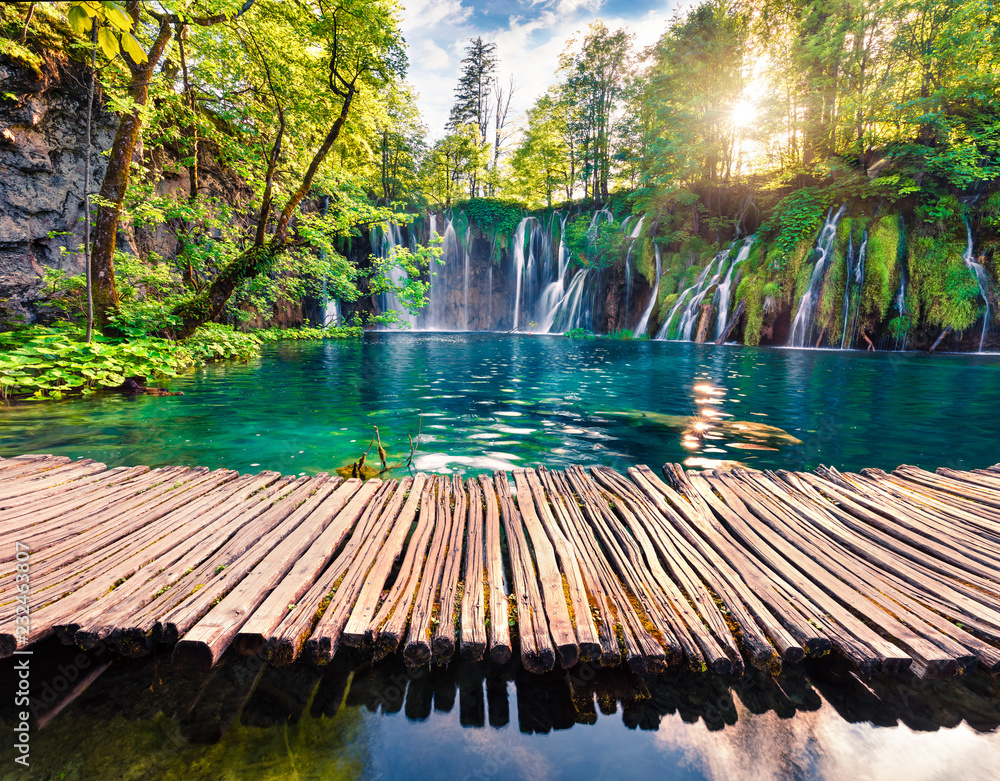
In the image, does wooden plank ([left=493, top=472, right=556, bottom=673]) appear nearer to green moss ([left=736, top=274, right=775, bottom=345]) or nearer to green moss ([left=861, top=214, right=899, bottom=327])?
green moss ([left=736, top=274, right=775, bottom=345])

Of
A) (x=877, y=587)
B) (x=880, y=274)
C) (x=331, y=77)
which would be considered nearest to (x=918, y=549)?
(x=877, y=587)

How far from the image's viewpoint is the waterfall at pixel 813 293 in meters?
18.9

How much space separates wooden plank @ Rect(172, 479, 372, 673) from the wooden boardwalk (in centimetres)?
1

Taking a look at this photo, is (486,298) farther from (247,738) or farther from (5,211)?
(247,738)

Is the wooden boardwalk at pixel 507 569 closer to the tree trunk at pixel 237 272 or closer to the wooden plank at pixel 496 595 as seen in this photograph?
the wooden plank at pixel 496 595

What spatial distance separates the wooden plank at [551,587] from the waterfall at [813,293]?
2143cm

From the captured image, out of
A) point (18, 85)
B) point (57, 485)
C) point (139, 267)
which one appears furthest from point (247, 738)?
point (18, 85)

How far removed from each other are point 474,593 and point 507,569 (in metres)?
0.60

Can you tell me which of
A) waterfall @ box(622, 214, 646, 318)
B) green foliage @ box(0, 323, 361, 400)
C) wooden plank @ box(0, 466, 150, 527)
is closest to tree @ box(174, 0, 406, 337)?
green foliage @ box(0, 323, 361, 400)

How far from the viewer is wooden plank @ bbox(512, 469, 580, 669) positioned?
6.27 ft

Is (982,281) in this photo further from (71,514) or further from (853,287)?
(71,514)

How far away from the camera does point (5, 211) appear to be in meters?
11.1

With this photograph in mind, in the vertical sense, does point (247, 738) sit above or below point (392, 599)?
below

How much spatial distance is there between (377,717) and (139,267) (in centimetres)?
1171
